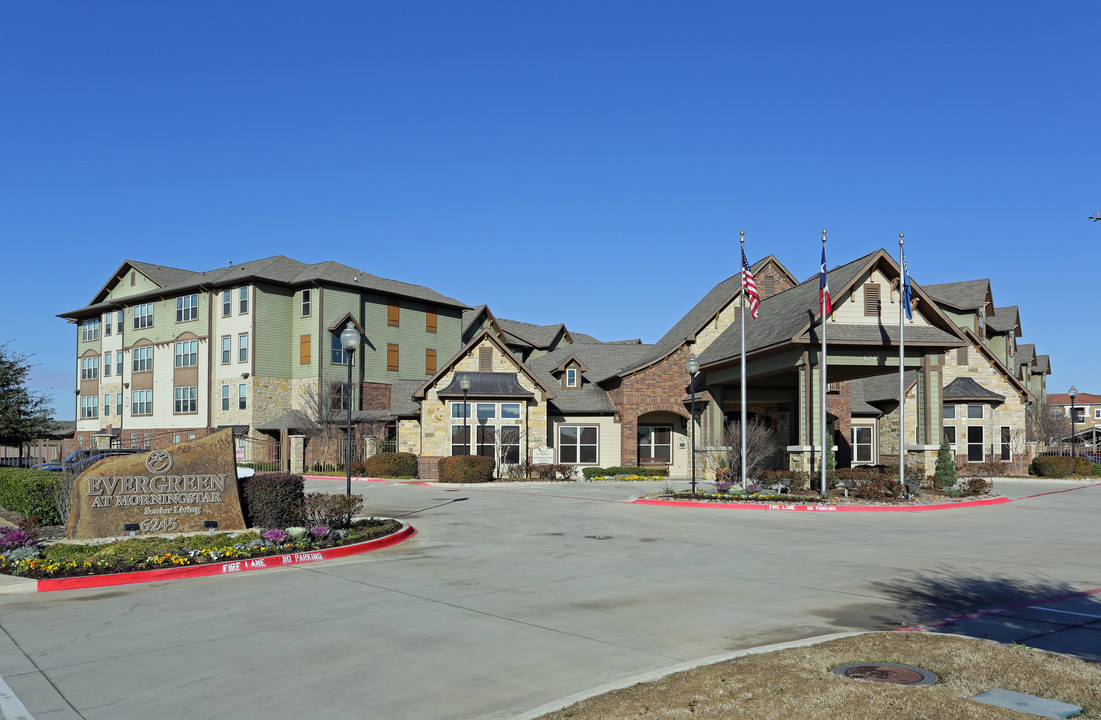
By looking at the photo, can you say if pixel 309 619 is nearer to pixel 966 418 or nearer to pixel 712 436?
pixel 712 436

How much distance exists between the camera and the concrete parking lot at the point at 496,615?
7117 millimetres

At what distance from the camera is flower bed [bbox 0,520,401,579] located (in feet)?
41.5

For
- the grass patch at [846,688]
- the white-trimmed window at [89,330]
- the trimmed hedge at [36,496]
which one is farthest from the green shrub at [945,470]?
the white-trimmed window at [89,330]

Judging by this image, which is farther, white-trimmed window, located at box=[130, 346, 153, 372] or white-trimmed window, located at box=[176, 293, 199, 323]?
white-trimmed window, located at box=[130, 346, 153, 372]

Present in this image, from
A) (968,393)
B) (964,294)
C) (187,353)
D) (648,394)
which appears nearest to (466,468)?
(648,394)

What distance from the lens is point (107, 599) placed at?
11.3 m

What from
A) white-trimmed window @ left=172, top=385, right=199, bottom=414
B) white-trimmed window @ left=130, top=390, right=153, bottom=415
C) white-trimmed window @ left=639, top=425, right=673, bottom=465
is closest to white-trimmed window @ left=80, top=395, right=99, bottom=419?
white-trimmed window @ left=130, top=390, right=153, bottom=415

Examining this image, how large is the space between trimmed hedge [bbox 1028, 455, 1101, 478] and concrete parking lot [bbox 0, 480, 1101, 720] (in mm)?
28097

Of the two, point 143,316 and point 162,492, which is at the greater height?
point 143,316

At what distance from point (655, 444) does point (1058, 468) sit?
67.7 feet

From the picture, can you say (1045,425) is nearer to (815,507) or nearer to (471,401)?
(471,401)

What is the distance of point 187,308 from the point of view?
178 feet

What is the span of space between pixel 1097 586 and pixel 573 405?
30.5 m

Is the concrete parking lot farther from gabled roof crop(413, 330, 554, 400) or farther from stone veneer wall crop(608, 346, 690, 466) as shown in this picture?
stone veneer wall crop(608, 346, 690, 466)
